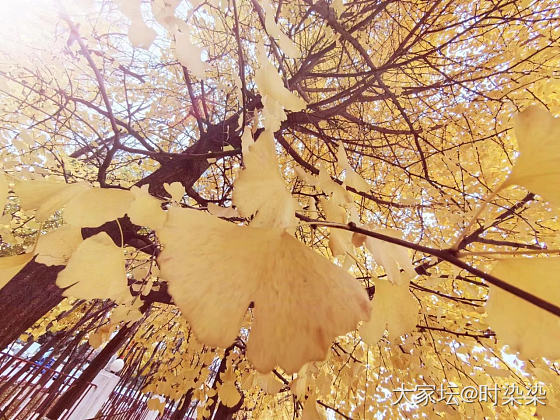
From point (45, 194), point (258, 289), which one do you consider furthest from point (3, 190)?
point (258, 289)

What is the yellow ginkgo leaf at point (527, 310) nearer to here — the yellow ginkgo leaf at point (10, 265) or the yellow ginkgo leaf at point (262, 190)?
the yellow ginkgo leaf at point (262, 190)

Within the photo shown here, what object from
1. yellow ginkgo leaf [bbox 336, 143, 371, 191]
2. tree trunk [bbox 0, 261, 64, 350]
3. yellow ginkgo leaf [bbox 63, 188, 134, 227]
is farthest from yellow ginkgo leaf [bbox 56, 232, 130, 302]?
tree trunk [bbox 0, 261, 64, 350]

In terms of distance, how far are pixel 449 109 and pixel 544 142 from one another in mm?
2888

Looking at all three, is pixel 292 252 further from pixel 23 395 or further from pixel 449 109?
pixel 23 395

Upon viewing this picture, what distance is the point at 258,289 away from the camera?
0.93 feet

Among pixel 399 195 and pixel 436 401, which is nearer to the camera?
pixel 436 401

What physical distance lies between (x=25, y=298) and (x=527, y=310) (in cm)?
188

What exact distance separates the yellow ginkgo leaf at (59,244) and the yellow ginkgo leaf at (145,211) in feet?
0.31

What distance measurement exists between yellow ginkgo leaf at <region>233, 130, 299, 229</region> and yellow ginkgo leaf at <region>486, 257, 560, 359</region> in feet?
0.79

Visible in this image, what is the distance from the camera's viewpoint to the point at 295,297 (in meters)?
0.28

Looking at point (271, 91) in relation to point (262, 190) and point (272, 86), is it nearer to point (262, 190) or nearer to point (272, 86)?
point (272, 86)

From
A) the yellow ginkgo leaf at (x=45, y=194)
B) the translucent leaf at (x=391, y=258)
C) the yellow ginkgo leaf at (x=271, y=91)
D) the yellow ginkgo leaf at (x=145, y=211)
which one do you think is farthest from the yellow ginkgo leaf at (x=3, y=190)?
the translucent leaf at (x=391, y=258)

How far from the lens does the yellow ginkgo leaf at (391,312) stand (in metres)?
0.44

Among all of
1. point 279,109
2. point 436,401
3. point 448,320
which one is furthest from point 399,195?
point 279,109
